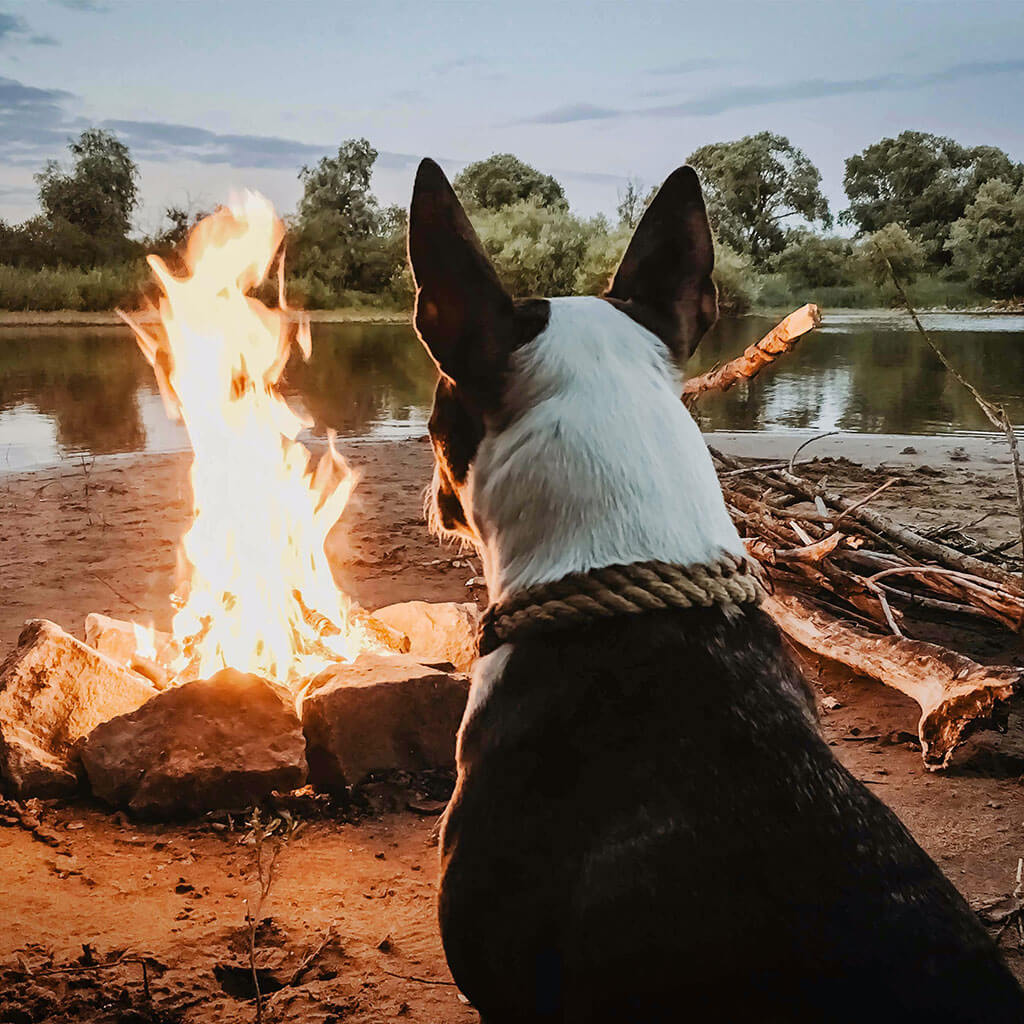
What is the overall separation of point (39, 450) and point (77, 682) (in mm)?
9497

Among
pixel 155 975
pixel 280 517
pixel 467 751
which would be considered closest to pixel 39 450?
pixel 280 517

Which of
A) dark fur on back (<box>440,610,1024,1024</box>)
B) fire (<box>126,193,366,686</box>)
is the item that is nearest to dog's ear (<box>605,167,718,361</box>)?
dark fur on back (<box>440,610,1024,1024</box>)

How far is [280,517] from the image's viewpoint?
191 inches

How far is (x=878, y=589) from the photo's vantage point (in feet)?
17.7

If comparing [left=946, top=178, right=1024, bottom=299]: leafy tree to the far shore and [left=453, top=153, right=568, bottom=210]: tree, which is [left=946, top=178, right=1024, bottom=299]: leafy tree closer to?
the far shore

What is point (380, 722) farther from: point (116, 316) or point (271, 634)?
point (116, 316)

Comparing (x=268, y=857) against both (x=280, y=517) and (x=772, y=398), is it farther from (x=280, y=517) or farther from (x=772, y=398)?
(x=772, y=398)

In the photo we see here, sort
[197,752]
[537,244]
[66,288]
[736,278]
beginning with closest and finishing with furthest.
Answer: [197,752]
[537,244]
[736,278]
[66,288]

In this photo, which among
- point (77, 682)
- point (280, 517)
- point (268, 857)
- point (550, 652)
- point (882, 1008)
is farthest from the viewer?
point (280, 517)

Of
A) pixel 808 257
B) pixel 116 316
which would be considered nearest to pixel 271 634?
pixel 808 257

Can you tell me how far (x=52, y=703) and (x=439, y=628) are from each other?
5.94ft

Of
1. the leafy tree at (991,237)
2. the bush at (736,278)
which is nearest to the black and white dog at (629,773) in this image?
the bush at (736,278)

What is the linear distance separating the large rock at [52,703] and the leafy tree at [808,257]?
25455 millimetres

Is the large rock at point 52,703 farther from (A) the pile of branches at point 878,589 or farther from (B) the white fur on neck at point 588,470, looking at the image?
(A) the pile of branches at point 878,589
